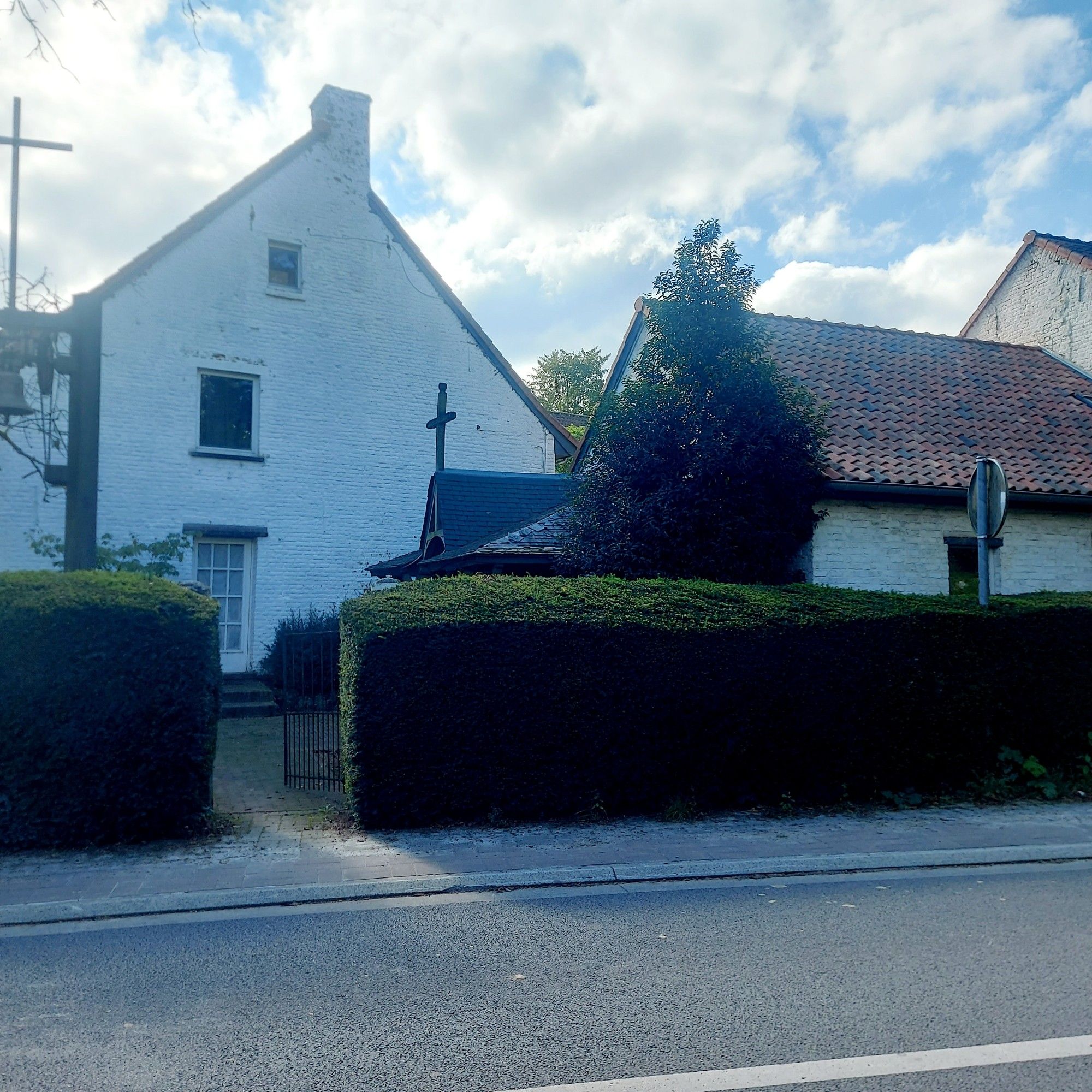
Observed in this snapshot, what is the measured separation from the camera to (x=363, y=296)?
66.9 feet

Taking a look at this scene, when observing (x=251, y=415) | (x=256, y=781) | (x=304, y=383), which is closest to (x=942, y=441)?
(x=256, y=781)

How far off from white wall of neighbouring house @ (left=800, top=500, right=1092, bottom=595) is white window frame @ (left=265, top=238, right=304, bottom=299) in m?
12.0

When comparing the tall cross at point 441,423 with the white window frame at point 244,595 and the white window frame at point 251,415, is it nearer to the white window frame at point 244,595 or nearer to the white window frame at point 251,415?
the white window frame at point 251,415

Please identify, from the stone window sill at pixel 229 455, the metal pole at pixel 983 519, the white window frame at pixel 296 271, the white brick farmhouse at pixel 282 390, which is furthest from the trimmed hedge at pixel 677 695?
the white window frame at pixel 296 271

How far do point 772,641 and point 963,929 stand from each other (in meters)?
3.24

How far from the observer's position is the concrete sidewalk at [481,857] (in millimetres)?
6004

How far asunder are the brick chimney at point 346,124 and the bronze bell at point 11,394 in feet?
49.8

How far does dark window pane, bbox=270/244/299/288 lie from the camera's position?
19797mm

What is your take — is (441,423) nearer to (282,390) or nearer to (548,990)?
(282,390)

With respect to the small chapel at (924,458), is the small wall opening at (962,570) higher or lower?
lower

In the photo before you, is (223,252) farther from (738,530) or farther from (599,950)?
(599,950)

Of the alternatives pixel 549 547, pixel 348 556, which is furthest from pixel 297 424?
pixel 549 547

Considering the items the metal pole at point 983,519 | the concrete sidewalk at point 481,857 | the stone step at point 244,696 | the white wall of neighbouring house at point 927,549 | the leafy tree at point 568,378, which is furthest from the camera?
the leafy tree at point 568,378

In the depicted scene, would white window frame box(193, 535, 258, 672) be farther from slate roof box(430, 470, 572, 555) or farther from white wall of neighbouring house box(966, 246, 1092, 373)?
white wall of neighbouring house box(966, 246, 1092, 373)
